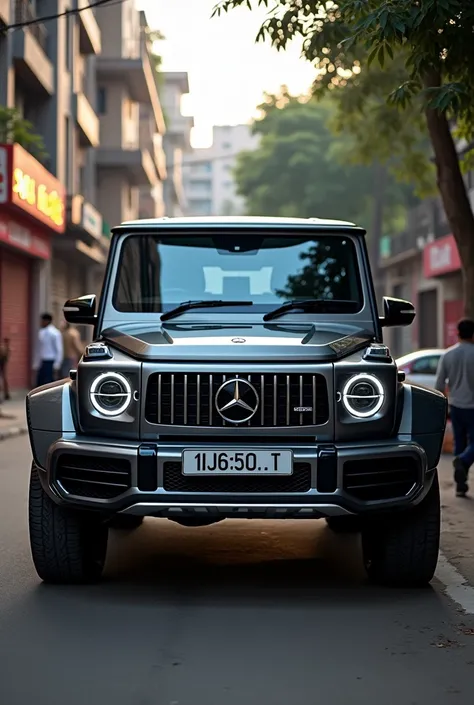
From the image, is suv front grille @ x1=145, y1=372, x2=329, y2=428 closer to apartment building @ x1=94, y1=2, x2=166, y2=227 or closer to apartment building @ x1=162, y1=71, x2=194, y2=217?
apartment building @ x1=94, y1=2, x2=166, y2=227

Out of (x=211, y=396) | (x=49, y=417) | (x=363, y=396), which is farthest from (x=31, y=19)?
(x=363, y=396)

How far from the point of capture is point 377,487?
6.69 m

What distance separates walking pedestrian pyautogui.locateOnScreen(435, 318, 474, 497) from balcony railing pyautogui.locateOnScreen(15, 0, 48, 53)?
59.2 feet

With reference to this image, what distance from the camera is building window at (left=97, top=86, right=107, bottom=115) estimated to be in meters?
49.1

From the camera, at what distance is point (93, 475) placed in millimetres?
6719

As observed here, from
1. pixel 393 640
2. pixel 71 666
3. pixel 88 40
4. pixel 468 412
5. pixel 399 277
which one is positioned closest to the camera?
pixel 71 666

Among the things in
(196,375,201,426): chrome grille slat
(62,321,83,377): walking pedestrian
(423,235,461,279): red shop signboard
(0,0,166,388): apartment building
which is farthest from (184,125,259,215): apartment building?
(196,375,201,426): chrome grille slat

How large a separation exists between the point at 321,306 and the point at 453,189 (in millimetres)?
8113

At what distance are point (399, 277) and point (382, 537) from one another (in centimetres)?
4698

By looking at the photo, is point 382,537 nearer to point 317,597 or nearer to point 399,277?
point 317,597

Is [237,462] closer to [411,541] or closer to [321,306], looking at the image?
[411,541]

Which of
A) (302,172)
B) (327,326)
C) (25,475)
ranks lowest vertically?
(25,475)

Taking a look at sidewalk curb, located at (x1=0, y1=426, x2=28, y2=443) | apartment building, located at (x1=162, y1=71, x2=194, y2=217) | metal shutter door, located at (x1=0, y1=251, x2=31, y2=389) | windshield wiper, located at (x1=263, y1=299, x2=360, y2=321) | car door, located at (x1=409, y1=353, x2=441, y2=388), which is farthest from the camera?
apartment building, located at (x1=162, y1=71, x2=194, y2=217)

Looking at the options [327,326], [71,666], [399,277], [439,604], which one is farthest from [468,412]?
[399,277]
